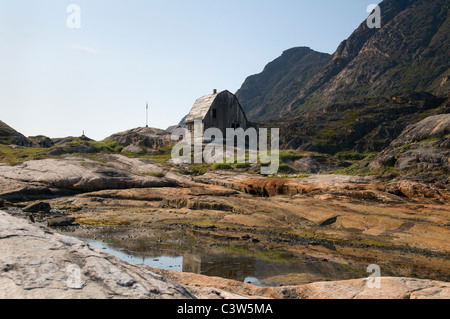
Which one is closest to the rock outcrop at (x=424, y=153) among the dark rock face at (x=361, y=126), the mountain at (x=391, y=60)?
the dark rock face at (x=361, y=126)

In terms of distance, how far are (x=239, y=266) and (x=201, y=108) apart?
32840mm

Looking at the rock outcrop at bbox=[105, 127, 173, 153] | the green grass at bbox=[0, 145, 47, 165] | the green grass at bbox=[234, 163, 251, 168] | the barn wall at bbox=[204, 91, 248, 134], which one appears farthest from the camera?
the rock outcrop at bbox=[105, 127, 173, 153]

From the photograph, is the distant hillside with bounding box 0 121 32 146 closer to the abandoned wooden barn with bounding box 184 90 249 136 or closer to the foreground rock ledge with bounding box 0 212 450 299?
the abandoned wooden barn with bounding box 184 90 249 136

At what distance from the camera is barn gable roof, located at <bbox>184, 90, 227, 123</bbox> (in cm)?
4022

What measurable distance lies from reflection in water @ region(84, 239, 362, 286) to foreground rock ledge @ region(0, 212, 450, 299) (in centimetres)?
263

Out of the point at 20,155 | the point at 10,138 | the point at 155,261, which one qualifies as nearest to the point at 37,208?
the point at 155,261

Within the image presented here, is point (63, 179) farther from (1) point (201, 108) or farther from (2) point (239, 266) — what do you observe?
(1) point (201, 108)

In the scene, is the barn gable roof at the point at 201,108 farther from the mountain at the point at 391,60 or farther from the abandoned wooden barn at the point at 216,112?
the mountain at the point at 391,60

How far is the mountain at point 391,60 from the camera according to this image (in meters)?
109

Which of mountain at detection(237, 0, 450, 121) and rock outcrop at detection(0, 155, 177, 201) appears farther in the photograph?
mountain at detection(237, 0, 450, 121)

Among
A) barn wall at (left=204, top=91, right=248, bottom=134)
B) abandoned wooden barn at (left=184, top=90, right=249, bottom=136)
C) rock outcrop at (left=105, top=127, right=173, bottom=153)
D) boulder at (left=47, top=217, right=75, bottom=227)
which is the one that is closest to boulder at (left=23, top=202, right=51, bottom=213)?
boulder at (left=47, top=217, right=75, bottom=227)

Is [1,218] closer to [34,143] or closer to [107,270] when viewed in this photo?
[107,270]
